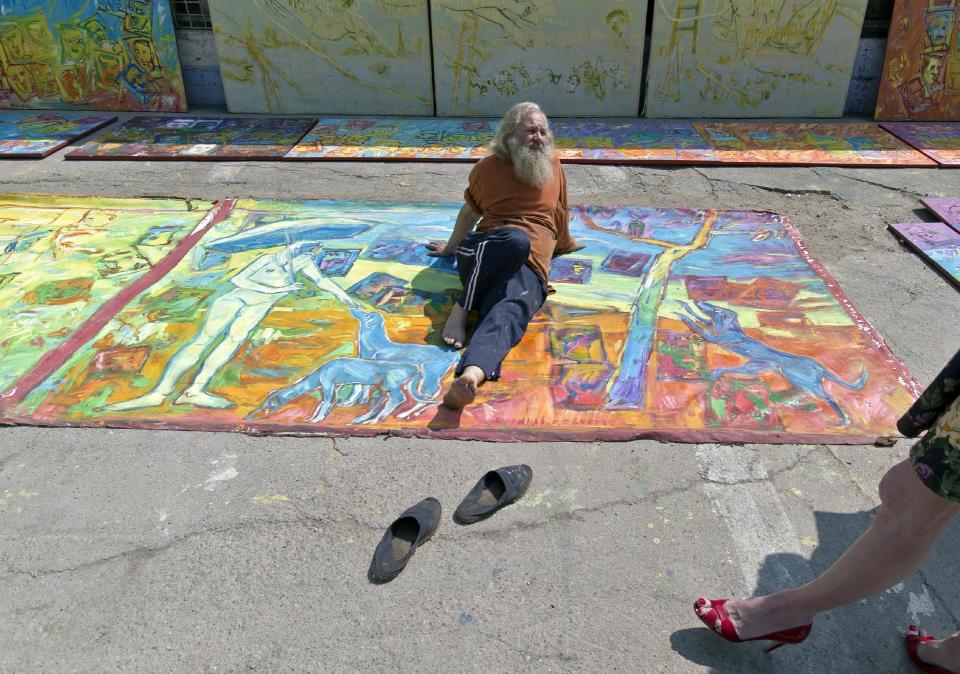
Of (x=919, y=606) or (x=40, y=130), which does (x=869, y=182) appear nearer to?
(x=919, y=606)

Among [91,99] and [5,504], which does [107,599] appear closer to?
[5,504]

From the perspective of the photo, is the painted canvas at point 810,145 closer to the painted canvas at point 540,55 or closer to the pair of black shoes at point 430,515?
the painted canvas at point 540,55

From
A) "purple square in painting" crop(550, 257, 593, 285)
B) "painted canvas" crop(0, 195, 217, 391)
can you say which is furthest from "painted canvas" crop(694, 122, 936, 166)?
"painted canvas" crop(0, 195, 217, 391)

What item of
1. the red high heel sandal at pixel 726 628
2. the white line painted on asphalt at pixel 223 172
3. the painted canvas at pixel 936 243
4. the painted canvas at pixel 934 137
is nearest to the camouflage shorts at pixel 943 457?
the red high heel sandal at pixel 726 628

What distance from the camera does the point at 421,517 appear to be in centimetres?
232

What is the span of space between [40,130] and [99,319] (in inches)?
185

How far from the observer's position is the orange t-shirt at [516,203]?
142 inches

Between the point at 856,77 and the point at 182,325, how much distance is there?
7.56 meters

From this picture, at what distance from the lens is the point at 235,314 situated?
3.66 m

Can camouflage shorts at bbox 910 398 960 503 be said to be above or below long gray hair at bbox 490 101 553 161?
below

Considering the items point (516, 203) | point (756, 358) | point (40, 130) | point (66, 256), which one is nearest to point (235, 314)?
point (66, 256)

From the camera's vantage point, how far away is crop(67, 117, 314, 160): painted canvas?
6.21 m

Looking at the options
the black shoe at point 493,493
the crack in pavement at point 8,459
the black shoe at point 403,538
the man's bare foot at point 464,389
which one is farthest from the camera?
the man's bare foot at point 464,389

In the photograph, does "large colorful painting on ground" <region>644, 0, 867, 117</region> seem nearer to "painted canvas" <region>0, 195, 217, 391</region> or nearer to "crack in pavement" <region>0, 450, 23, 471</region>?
"painted canvas" <region>0, 195, 217, 391</region>
